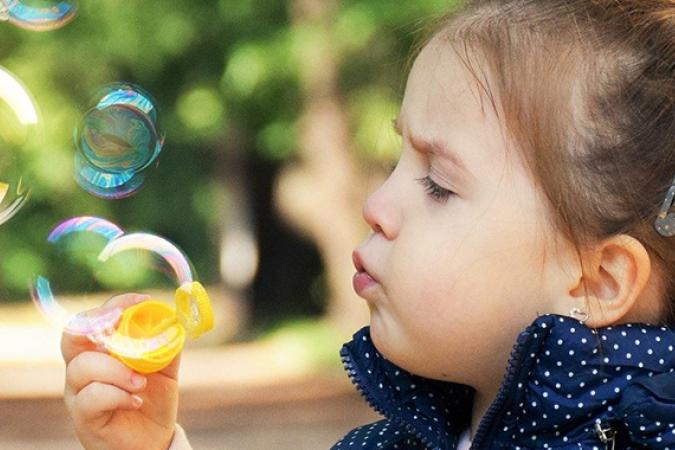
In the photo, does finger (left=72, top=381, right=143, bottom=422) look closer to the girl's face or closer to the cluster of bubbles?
the cluster of bubbles

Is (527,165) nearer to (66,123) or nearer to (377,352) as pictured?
(377,352)

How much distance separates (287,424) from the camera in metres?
5.45

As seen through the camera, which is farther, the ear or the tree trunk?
the tree trunk

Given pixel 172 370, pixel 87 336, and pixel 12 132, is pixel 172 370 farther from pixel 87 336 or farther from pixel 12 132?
pixel 12 132

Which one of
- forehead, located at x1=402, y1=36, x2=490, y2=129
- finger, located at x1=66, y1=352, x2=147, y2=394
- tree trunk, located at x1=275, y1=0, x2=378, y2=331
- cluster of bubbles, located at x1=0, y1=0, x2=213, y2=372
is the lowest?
finger, located at x1=66, y1=352, x2=147, y2=394

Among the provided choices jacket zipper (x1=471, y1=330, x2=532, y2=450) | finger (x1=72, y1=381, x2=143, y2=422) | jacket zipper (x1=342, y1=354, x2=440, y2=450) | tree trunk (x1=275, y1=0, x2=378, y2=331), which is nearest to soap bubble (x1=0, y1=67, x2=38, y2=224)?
finger (x1=72, y1=381, x2=143, y2=422)

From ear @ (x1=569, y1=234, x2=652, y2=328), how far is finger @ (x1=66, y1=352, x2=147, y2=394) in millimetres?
562

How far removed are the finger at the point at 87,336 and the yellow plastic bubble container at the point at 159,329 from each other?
0.9 inches

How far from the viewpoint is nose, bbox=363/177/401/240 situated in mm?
1630

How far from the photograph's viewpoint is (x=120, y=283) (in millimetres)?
2014

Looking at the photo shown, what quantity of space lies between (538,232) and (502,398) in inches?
8.1

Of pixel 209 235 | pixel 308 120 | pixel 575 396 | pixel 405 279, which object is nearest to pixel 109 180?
pixel 405 279

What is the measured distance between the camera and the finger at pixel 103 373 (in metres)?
1.66

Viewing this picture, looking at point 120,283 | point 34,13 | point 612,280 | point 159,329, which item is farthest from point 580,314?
point 34,13
